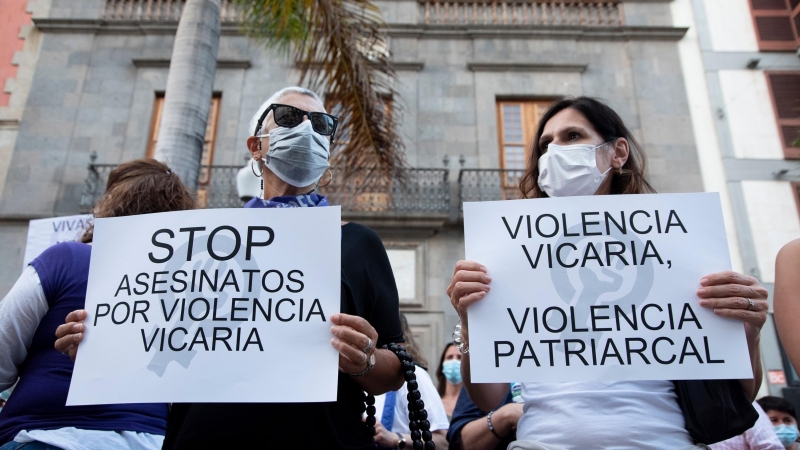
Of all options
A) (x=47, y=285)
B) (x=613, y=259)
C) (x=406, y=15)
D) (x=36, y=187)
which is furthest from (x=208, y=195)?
(x=613, y=259)

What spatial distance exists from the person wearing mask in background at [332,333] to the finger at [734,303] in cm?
96

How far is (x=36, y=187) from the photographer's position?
11719mm

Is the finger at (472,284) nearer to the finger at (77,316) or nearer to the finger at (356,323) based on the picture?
the finger at (356,323)

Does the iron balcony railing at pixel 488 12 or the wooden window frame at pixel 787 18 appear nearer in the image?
the wooden window frame at pixel 787 18

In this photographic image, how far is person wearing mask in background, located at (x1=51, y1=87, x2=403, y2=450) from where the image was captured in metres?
1.76

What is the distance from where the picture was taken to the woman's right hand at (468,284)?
6.25 feet

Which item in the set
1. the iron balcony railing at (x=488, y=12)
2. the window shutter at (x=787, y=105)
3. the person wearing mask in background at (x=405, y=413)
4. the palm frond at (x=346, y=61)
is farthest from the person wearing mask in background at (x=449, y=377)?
the window shutter at (x=787, y=105)

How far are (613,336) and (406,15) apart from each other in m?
12.2

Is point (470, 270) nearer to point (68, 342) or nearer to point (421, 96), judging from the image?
point (68, 342)

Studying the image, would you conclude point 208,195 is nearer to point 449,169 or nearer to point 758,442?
point 449,169

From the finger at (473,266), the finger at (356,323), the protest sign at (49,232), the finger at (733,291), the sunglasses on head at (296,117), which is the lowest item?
the finger at (356,323)

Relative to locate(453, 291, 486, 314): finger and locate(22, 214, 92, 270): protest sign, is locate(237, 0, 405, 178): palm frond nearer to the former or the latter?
locate(22, 214, 92, 270): protest sign

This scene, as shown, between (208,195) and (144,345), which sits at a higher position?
(208,195)

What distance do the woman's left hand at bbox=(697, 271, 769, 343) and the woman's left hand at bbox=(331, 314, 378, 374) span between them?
3.31 ft
